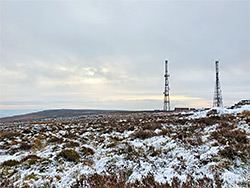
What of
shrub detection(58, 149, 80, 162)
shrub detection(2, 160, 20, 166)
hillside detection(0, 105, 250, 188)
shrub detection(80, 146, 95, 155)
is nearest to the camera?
hillside detection(0, 105, 250, 188)

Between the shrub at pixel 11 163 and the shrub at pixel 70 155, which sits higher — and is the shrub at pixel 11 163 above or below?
below

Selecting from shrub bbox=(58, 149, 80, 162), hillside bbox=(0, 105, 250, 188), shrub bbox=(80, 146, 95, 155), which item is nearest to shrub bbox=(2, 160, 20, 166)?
hillside bbox=(0, 105, 250, 188)

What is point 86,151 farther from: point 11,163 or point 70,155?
point 11,163

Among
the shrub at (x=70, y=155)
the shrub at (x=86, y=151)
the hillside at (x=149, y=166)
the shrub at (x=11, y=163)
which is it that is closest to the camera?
the hillside at (x=149, y=166)

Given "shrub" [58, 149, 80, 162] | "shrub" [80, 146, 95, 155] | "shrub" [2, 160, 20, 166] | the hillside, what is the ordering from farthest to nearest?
"shrub" [80, 146, 95, 155] → "shrub" [58, 149, 80, 162] → "shrub" [2, 160, 20, 166] → the hillside

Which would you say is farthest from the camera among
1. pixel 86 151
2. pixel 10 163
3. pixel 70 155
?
pixel 86 151

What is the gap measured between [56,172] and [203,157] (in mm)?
5612

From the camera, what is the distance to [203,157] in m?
5.18

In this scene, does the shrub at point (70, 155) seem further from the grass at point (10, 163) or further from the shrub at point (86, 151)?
the grass at point (10, 163)

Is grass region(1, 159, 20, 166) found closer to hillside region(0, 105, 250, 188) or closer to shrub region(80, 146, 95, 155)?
hillside region(0, 105, 250, 188)

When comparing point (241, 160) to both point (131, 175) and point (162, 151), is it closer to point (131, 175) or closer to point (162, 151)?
point (162, 151)

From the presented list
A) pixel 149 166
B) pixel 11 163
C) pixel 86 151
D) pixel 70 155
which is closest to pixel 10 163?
pixel 11 163

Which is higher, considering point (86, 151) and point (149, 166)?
point (149, 166)

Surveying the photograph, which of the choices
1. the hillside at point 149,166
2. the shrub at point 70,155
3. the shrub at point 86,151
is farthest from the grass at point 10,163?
the shrub at point 86,151
